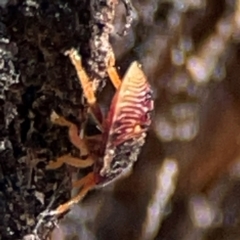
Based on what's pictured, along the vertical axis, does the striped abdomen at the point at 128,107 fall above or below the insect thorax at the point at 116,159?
above

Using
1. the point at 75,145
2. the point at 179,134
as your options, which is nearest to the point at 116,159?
the point at 75,145

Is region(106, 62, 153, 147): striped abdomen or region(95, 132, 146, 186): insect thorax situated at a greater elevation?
region(106, 62, 153, 147): striped abdomen

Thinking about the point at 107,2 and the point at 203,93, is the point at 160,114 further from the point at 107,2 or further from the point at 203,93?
the point at 107,2

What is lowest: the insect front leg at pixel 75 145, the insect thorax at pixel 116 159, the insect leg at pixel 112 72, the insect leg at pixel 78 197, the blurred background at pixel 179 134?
the blurred background at pixel 179 134

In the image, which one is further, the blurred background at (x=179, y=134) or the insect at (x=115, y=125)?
the blurred background at (x=179, y=134)

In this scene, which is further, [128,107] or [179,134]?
[179,134]

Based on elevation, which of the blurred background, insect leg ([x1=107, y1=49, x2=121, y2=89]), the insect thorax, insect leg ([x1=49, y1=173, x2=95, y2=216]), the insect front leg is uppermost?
insect leg ([x1=107, y1=49, x2=121, y2=89])

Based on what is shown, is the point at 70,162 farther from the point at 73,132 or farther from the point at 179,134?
the point at 179,134
